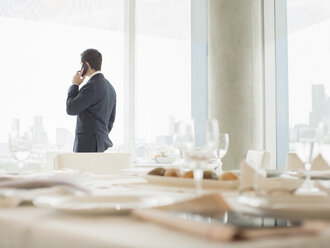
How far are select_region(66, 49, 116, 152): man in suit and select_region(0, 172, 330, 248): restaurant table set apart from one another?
279 centimetres

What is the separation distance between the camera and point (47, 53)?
17.3ft

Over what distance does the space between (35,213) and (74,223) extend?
179 millimetres

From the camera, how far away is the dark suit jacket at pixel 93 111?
375cm

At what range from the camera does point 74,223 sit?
0.81m

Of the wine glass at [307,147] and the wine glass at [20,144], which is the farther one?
the wine glass at [20,144]

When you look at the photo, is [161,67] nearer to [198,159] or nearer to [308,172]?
[308,172]

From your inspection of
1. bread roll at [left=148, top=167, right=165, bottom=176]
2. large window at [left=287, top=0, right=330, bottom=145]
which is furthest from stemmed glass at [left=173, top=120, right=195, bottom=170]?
large window at [left=287, top=0, right=330, bottom=145]

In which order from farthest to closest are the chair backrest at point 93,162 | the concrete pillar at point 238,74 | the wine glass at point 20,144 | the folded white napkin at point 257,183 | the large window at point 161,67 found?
the large window at point 161,67
the concrete pillar at point 238,74
the chair backrest at point 93,162
the wine glass at point 20,144
the folded white napkin at point 257,183

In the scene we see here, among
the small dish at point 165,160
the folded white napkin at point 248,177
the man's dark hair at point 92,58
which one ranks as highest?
the man's dark hair at point 92,58

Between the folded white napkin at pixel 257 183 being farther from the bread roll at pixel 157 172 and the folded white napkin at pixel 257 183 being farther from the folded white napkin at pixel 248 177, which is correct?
the bread roll at pixel 157 172

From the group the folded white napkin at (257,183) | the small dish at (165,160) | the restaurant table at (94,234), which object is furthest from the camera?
the small dish at (165,160)

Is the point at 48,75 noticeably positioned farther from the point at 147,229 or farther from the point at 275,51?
the point at 147,229

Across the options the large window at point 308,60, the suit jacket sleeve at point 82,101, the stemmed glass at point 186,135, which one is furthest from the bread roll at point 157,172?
the large window at point 308,60

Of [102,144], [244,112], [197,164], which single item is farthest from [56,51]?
[197,164]
